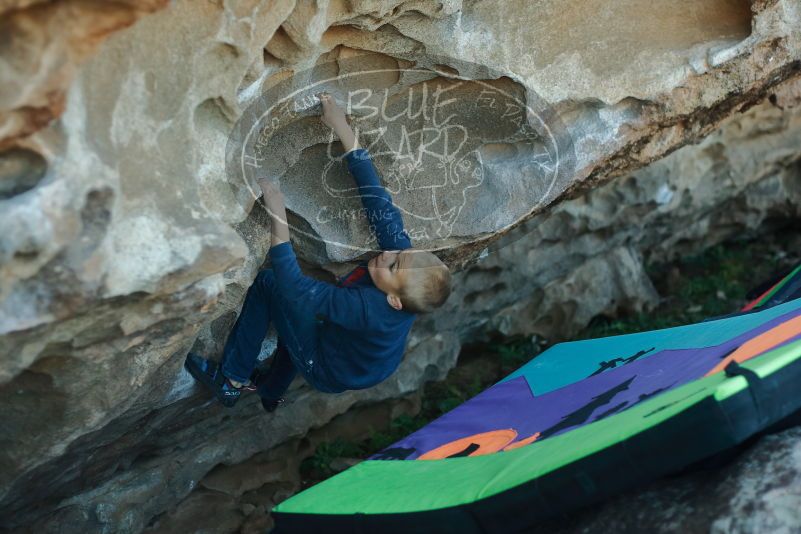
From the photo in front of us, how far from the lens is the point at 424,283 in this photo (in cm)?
237

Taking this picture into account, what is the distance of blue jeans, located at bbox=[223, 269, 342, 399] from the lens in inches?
95.6

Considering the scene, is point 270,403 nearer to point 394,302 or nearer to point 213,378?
point 213,378

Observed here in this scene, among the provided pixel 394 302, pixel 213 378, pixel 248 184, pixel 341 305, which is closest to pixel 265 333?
pixel 213 378

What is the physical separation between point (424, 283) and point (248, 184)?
52cm

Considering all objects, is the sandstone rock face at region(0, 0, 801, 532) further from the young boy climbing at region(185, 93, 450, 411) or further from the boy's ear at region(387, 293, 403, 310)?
the boy's ear at region(387, 293, 403, 310)

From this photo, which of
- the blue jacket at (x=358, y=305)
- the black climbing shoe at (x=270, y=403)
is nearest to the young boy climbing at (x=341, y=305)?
the blue jacket at (x=358, y=305)

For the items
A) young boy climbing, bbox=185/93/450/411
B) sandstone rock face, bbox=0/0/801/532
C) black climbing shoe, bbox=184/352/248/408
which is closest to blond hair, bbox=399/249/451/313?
young boy climbing, bbox=185/93/450/411

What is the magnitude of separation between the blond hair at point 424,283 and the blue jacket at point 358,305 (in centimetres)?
6

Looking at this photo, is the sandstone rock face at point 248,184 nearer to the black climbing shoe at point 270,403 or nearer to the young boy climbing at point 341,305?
the young boy climbing at point 341,305

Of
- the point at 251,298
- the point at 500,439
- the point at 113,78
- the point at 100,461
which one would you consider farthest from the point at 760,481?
the point at 100,461

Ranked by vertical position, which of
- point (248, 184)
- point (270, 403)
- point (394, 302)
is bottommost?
point (270, 403)

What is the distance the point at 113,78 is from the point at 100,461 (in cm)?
128

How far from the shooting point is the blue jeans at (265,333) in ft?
7.97

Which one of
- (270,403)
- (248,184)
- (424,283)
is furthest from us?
(270,403)
